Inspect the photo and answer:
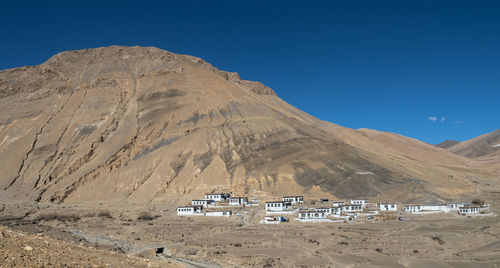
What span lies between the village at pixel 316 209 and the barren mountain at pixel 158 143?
18.8 ft

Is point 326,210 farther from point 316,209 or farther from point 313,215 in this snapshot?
point 313,215

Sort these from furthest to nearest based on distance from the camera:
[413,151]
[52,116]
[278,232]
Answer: [413,151] → [52,116] → [278,232]

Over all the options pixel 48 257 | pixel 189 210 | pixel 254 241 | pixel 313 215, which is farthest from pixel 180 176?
pixel 48 257

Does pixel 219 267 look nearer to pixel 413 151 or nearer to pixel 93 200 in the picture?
pixel 93 200

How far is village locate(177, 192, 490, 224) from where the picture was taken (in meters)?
51.5

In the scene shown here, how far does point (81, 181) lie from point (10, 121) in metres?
35.8

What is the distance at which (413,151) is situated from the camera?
151625mm

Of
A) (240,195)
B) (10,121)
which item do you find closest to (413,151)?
(240,195)

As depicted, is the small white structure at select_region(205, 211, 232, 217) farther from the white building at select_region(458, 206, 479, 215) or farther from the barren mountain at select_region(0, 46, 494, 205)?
the white building at select_region(458, 206, 479, 215)

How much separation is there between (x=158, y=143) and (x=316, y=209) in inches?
1774

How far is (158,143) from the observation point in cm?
8781

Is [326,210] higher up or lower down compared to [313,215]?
higher up

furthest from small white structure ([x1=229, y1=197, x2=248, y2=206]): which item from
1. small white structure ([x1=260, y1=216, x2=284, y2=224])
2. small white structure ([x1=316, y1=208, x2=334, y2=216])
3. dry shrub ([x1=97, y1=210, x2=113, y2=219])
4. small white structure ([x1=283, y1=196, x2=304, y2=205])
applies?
dry shrub ([x1=97, y1=210, x2=113, y2=219])

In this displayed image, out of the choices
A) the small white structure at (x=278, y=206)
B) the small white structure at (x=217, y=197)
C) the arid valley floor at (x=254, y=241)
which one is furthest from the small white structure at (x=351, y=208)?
the small white structure at (x=217, y=197)
